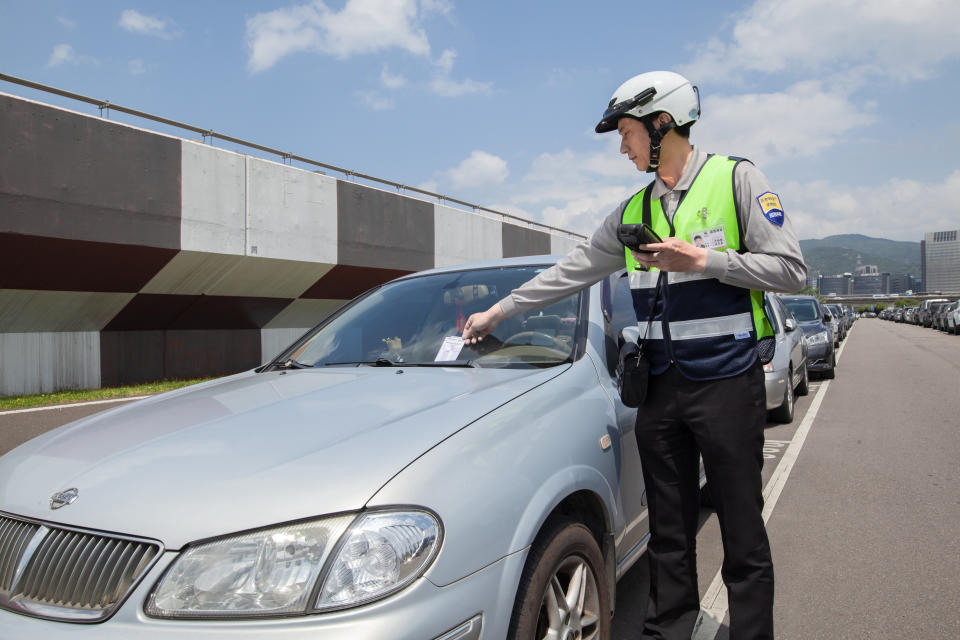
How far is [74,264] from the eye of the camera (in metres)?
10.6

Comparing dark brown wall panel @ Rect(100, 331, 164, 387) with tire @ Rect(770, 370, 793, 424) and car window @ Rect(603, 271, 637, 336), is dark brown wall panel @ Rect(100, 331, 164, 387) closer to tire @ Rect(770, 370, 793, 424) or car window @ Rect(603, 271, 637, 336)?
tire @ Rect(770, 370, 793, 424)

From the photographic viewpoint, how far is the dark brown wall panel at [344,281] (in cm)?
1543

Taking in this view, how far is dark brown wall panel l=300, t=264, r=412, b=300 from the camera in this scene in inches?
607

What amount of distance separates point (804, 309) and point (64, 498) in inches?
578

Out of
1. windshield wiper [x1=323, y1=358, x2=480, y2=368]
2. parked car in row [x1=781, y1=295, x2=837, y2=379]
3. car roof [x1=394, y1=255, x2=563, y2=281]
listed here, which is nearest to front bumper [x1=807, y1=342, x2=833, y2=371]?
parked car in row [x1=781, y1=295, x2=837, y2=379]

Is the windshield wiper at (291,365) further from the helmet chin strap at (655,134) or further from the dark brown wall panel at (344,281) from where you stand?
the dark brown wall panel at (344,281)

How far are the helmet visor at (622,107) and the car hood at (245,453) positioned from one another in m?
0.93

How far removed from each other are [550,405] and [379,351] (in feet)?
3.79

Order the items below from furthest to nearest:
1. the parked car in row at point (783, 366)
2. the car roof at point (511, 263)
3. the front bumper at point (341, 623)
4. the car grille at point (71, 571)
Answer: the parked car in row at point (783, 366) < the car roof at point (511, 263) < the car grille at point (71, 571) < the front bumper at point (341, 623)

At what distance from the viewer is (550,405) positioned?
89.1 inches

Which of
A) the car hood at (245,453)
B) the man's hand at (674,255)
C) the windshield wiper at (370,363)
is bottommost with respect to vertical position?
the car hood at (245,453)

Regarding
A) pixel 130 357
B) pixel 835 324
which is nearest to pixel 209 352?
pixel 130 357

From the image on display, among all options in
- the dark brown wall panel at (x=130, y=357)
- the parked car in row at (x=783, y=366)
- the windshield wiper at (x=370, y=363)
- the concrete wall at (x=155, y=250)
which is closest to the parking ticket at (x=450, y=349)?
the windshield wiper at (x=370, y=363)

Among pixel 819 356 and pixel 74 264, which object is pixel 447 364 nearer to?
pixel 74 264
